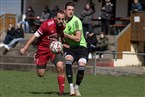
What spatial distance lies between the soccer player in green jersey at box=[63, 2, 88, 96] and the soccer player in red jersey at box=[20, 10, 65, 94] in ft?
0.66

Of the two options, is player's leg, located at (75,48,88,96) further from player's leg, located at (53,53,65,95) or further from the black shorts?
player's leg, located at (53,53,65,95)

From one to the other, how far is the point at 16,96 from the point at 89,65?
12.2 metres

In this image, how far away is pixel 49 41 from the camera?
12.5 metres

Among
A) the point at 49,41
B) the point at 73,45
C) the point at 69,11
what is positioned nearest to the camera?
the point at 69,11

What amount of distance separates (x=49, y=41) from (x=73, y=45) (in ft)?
1.92

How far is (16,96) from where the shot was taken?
11531mm

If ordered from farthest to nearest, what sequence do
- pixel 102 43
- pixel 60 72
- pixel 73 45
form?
1. pixel 102 43
2. pixel 73 45
3. pixel 60 72

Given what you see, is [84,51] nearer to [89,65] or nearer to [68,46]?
[68,46]

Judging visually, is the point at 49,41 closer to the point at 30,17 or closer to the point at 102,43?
the point at 102,43

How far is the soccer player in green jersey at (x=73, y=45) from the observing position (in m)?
12.2

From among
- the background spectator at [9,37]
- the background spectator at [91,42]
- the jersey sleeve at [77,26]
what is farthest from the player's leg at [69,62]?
the background spectator at [9,37]

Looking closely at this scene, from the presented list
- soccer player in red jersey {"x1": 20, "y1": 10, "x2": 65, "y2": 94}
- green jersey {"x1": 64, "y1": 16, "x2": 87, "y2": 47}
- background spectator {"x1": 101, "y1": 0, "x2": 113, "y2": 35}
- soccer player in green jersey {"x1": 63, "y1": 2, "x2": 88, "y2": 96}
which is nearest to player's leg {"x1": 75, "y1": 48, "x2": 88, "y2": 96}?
soccer player in green jersey {"x1": 63, "y1": 2, "x2": 88, "y2": 96}

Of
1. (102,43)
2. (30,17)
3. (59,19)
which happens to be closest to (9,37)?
(30,17)

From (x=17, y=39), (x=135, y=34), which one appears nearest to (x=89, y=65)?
(x=135, y=34)
